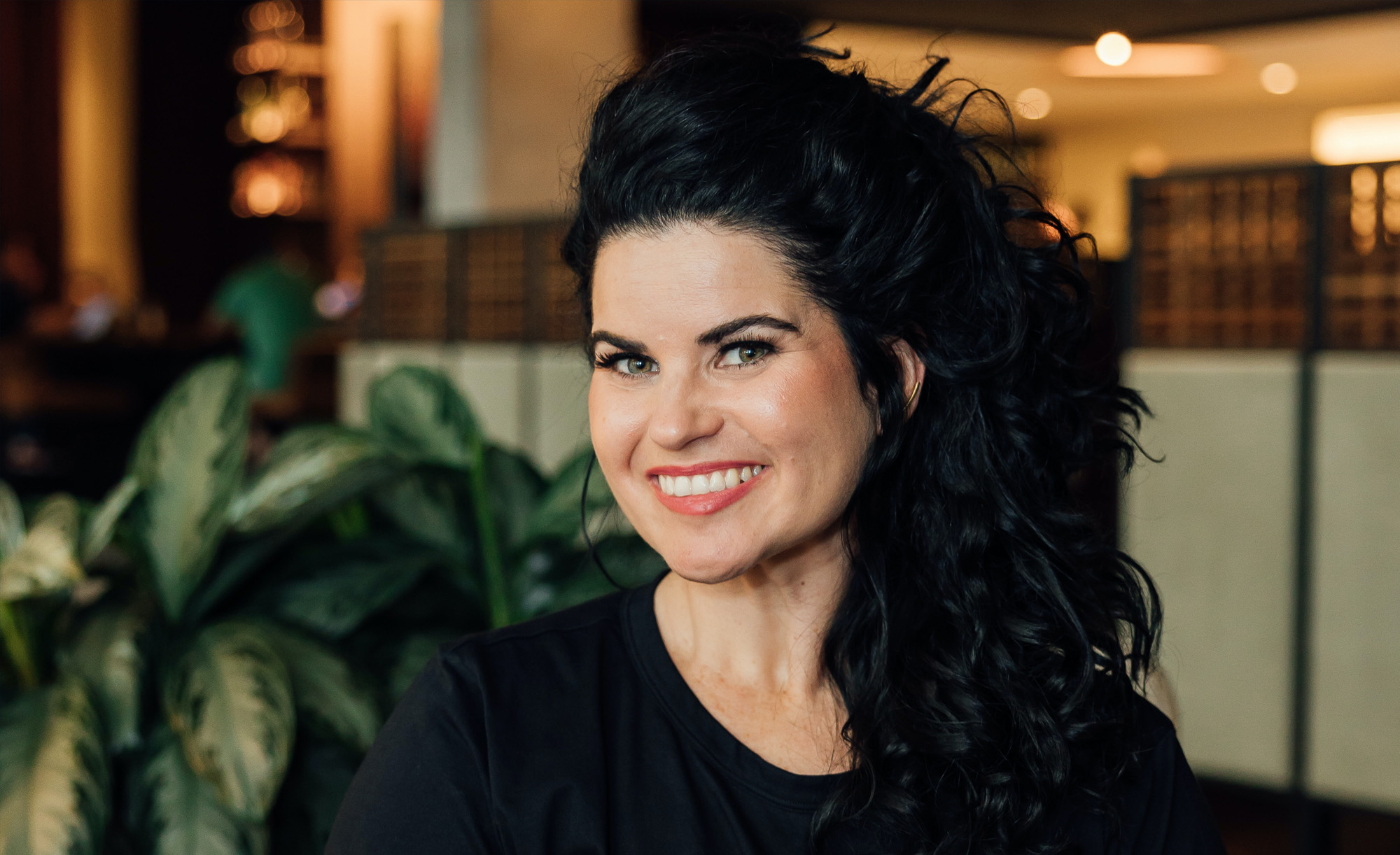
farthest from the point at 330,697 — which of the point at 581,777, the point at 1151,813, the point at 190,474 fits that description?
the point at 1151,813

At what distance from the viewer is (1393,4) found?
6.92 m

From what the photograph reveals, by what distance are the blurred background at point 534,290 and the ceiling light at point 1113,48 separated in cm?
4

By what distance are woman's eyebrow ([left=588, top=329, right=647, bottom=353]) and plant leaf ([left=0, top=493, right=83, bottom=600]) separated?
0.83 meters

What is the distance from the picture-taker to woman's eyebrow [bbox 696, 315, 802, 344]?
0.98 metres

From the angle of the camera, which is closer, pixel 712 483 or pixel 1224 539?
pixel 712 483

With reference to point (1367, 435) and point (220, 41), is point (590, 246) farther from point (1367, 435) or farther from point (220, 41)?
point (220, 41)

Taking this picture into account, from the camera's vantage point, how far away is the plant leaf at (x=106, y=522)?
5.30ft

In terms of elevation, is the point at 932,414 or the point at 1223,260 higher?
the point at 1223,260

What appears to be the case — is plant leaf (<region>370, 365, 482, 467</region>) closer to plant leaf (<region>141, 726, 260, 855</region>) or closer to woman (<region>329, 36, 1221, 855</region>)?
plant leaf (<region>141, 726, 260, 855</region>)

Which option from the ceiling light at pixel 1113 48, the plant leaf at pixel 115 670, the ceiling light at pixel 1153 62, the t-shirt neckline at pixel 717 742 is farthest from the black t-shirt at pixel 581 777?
the ceiling light at pixel 1153 62

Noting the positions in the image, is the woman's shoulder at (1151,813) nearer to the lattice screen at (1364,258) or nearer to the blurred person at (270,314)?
the lattice screen at (1364,258)

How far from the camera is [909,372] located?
1125 millimetres

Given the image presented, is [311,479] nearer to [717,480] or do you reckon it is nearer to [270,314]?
[717,480]

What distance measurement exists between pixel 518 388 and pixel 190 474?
2.20 meters
